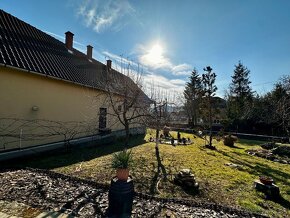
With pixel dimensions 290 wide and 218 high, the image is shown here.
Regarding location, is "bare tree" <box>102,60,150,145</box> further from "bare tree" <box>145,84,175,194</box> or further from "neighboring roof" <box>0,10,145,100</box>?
"bare tree" <box>145,84,175,194</box>

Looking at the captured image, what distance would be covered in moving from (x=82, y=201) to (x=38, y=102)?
21.6ft

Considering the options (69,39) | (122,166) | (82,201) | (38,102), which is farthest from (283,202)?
(69,39)

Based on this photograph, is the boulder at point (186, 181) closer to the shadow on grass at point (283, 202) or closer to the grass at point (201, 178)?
the grass at point (201, 178)

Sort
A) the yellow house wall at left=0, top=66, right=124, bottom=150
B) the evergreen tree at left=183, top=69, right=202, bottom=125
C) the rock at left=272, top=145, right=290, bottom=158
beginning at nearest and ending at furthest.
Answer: the yellow house wall at left=0, top=66, right=124, bottom=150, the rock at left=272, top=145, right=290, bottom=158, the evergreen tree at left=183, top=69, right=202, bottom=125

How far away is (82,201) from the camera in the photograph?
12.6 feet

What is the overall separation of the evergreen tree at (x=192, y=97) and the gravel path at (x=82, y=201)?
24.2 meters

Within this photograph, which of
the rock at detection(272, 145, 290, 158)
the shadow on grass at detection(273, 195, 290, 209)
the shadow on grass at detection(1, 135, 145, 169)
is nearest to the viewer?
the shadow on grass at detection(273, 195, 290, 209)

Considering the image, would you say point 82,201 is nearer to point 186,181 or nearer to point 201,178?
point 186,181

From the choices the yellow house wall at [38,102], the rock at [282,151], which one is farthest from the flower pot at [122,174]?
the rock at [282,151]

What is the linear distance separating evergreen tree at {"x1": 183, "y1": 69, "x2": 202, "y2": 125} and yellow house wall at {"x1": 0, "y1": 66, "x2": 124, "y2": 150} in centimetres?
1953

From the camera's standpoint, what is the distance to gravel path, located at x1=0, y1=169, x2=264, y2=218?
359cm

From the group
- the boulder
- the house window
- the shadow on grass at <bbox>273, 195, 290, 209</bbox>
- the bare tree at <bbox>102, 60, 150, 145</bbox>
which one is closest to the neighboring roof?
the bare tree at <bbox>102, 60, 150, 145</bbox>

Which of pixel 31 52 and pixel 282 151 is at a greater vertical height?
pixel 31 52

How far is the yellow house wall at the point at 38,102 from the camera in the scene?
25.0 ft
